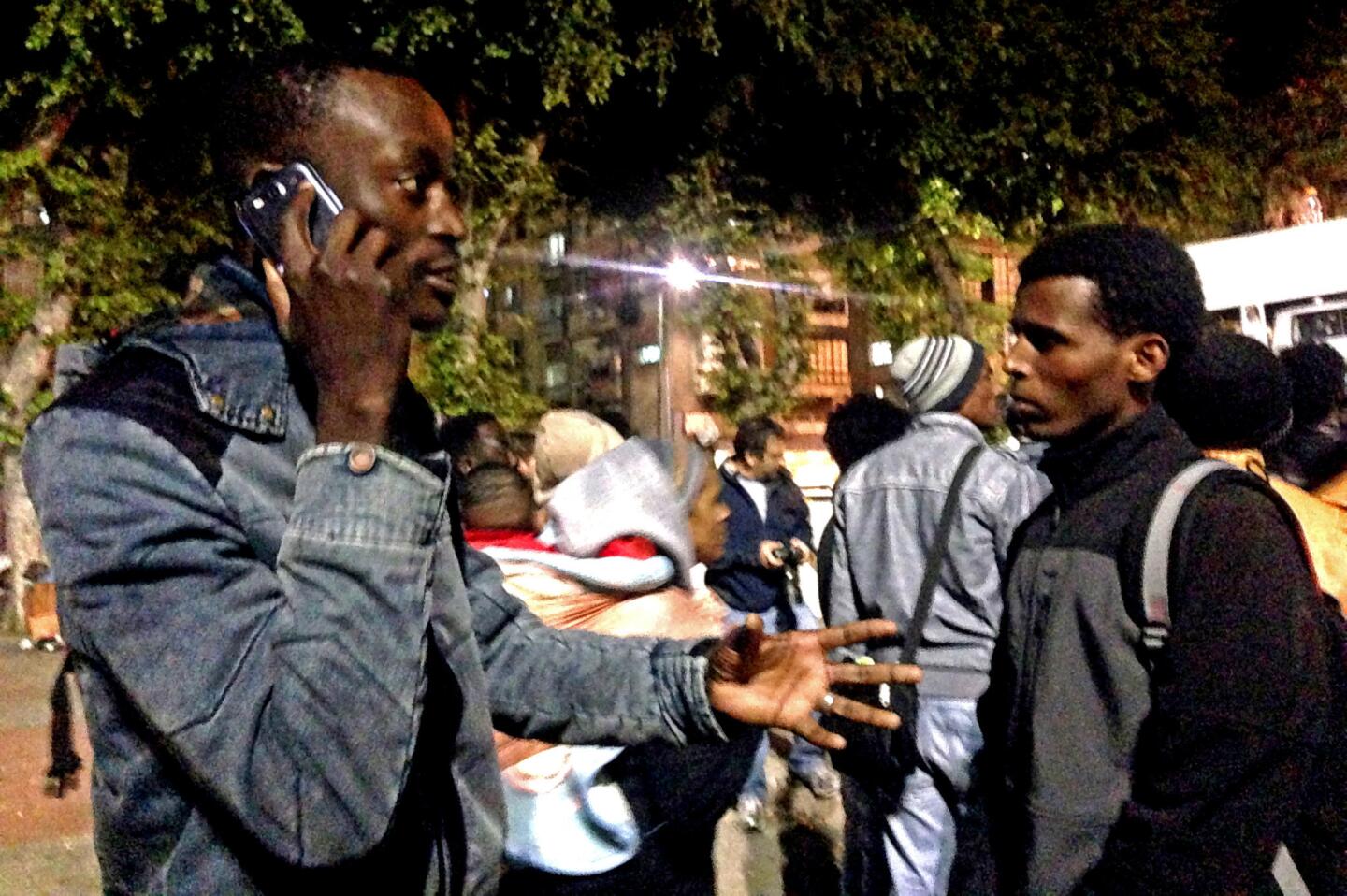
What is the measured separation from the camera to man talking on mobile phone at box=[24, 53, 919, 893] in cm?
107

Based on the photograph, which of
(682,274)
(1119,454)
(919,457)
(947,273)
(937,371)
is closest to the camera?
(1119,454)

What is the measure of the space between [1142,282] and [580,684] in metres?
1.25

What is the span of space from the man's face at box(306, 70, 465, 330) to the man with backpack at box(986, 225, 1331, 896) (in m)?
1.18

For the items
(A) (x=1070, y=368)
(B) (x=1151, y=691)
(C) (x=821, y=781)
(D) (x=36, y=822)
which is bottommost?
(C) (x=821, y=781)

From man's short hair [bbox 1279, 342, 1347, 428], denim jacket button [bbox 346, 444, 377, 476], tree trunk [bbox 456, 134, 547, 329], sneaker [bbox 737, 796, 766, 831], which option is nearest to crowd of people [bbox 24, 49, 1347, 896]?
denim jacket button [bbox 346, 444, 377, 476]

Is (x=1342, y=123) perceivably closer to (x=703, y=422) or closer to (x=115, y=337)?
(x=703, y=422)

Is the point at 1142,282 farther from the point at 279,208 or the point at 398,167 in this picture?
the point at 279,208

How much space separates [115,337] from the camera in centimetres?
139

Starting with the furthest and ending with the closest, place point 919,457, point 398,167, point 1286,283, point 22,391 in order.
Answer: point 22,391 < point 1286,283 < point 919,457 < point 398,167

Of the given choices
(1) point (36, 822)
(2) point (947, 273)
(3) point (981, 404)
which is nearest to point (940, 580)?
(3) point (981, 404)

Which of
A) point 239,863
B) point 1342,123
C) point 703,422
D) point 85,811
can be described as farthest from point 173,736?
point 1342,123

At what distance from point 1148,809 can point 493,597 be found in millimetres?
1037

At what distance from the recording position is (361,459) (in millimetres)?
1140

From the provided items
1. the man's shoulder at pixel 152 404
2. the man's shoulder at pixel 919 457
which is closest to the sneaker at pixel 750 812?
the man's shoulder at pixel 919 457
